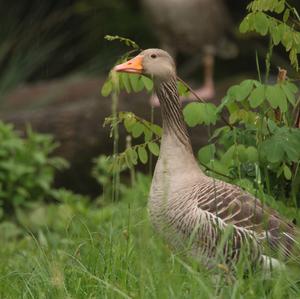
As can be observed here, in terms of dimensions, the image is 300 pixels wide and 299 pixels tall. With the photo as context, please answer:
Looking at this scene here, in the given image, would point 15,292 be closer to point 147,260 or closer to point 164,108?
point 147,260

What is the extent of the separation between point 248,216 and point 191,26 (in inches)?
288

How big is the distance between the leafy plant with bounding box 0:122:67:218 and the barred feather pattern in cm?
283

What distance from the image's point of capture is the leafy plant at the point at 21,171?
7660mm

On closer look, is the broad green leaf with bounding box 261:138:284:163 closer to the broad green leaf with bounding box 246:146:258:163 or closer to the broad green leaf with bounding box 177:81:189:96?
the broad green leaf with bounding box 246:146:258:163

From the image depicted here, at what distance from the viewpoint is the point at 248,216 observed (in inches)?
190

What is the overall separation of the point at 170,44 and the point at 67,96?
1830 millimetres

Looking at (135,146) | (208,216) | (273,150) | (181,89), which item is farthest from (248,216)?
(181,89)

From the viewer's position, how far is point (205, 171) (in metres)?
5.57

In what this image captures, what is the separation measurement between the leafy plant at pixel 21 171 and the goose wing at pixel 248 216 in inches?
117

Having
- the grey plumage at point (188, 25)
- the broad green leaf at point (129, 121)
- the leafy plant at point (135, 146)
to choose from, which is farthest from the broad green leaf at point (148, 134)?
the grey plumage at point (188, 25)

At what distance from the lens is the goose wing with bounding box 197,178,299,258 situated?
15.7ft

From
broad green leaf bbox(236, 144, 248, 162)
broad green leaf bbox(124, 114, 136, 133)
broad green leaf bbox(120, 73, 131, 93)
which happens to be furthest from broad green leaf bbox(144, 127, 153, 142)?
broad green leaf bbox(236, 144, 248, 162)

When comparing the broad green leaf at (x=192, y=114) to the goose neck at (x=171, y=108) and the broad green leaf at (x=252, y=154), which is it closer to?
the goose neck at (x=171, y=108)

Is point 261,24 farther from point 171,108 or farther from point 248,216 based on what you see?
point 248,216
